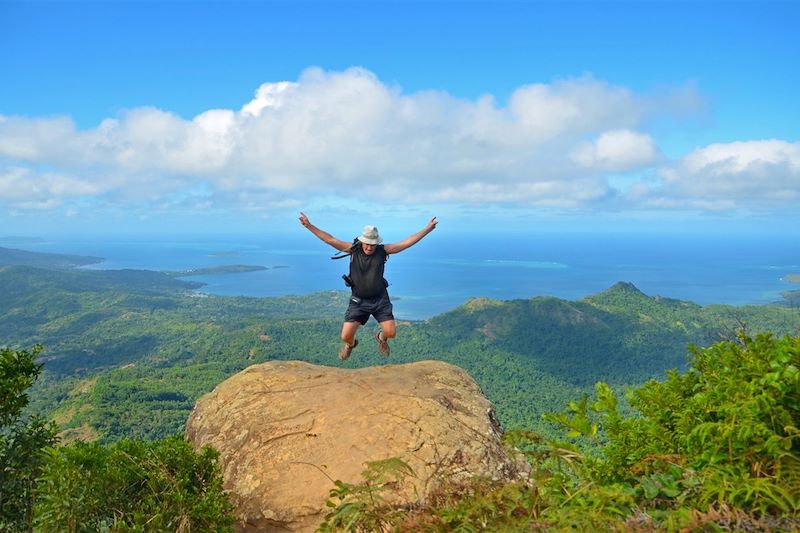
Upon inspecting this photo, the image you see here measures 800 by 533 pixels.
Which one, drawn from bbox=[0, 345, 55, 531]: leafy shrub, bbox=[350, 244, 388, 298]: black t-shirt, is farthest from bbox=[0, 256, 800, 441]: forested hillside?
bbox=[0, 345, 55, 531]: leafy shrub

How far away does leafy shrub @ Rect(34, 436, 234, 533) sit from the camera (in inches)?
206

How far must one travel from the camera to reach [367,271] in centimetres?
971

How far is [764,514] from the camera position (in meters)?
2.32

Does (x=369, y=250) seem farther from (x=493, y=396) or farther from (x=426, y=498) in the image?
(x=493, y=396)

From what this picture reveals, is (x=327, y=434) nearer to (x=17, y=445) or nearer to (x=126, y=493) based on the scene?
(x=126, y=493)

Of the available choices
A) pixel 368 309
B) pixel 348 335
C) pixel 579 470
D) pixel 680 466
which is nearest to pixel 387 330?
pixel 368 309

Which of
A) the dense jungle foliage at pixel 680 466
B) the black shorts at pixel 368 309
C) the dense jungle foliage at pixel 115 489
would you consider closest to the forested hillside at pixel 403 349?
the black shorts at pixel 368 309

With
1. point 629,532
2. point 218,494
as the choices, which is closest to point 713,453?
point 629,532

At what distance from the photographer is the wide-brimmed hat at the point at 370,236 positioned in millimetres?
9344

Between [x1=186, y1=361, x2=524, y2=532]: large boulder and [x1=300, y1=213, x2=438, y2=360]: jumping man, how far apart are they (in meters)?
1.13

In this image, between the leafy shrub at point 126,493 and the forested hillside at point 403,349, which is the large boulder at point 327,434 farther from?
the forested hillside at point 403,349

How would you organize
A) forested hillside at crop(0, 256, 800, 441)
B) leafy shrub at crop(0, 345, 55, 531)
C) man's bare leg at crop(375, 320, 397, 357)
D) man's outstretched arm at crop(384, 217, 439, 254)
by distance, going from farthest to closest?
forested hillside at crop(0, 256, 800, 441), man's bare leg at crop(375, 320, 397, 357), man's outstretched arm at crop(384, 217, 439, 254), leafy shrub at crop(0, 345, 55, 531)

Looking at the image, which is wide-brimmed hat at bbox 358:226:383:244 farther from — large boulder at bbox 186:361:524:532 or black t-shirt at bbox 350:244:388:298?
large boulder at bbox 186:361:524:532

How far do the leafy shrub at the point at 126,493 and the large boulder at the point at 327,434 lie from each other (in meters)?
1.01
